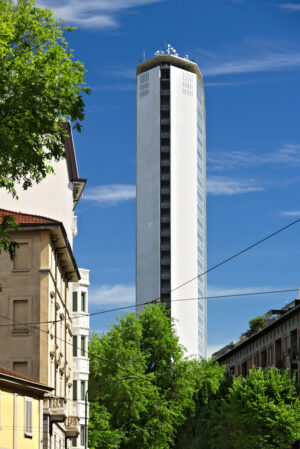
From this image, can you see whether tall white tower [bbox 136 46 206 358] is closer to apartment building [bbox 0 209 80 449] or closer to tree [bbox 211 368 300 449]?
tree [bbox 211 368 300 449]

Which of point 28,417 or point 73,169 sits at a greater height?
point 73,169

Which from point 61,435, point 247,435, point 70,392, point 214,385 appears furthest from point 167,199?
point 61,435

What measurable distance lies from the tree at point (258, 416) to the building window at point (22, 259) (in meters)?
34.7

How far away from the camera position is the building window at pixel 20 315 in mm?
52719

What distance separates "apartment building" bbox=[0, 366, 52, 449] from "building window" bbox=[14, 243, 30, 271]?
8.50m

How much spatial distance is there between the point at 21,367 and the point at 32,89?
106 ft

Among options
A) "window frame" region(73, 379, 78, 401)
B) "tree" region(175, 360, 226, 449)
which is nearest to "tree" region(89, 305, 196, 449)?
"tree" region(175, 360, 226, 449)

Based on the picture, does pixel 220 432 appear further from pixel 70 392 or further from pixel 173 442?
pixel 70 392

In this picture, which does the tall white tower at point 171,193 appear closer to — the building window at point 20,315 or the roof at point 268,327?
the roof at point 268,327

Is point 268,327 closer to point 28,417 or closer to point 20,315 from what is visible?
point 20,315

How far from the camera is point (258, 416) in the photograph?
266ft

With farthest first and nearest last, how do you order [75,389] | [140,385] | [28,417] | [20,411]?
1. [140,385]
2. [75,389]
3. [28,417]
4. [20,411]

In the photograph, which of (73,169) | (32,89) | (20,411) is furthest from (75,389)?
(32,89)

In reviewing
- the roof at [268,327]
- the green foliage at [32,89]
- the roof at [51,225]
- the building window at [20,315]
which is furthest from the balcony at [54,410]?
the roof at [268,327]
